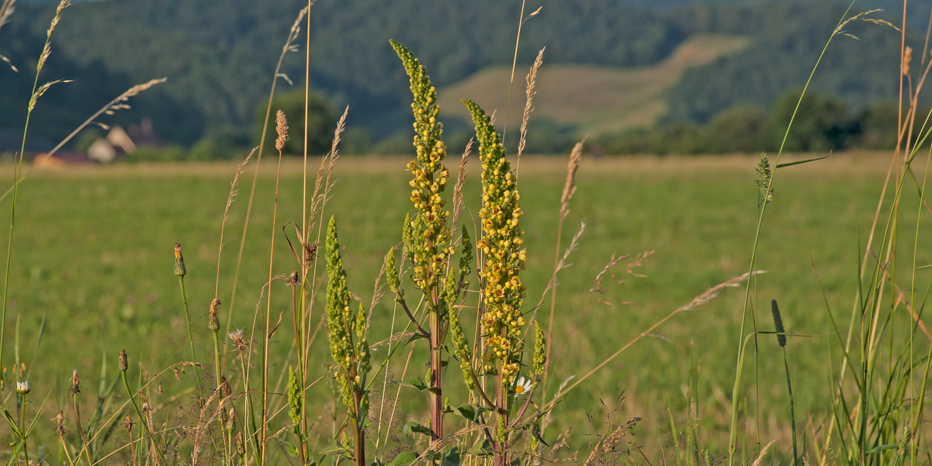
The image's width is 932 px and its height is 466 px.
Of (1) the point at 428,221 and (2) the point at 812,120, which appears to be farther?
(2) the point at 812,120

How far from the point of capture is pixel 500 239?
1268 millimetres

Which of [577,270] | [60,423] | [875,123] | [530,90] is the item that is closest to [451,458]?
[60,423]

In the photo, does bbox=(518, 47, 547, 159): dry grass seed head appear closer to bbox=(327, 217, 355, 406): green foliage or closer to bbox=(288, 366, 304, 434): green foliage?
bbox=(327, 217, 355, 406): green foliage

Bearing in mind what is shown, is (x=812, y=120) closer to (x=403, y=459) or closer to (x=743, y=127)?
(x=743, y=127)

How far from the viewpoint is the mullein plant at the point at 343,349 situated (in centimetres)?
119

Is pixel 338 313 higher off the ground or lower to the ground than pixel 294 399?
higher

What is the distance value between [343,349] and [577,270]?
35.1ft

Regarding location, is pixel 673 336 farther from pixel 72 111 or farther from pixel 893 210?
pixel 72 111

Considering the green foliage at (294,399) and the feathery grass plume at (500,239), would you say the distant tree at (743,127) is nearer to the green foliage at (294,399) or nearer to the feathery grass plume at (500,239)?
the feathery grass plume at (500,239)

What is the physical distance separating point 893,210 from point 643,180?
90.8ft

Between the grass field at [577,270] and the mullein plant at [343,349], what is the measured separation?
1.83 feet

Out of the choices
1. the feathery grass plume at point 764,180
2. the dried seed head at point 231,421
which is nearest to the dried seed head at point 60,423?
the dried seed head at point 231,421

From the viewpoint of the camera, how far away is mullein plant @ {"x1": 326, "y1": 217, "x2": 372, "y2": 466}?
1.19m

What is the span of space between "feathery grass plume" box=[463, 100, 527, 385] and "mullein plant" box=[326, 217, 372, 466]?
264 mm
